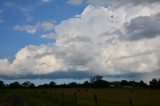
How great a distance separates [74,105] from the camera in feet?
126

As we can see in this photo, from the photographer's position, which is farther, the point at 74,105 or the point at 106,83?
the point at 106,83

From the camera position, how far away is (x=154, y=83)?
132 m

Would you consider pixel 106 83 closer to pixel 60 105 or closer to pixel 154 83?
pixel 154 83

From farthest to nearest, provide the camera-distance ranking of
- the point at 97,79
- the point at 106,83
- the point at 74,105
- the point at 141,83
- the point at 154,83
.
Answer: the point at 97,79
the point at 106,83
the point at 141,83
the point at 154,83
the point at 74,105

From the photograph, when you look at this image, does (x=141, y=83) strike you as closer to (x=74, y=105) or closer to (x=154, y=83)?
(x=154, y=83)

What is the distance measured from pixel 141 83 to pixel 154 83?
111 ft

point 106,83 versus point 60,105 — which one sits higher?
point 106,83

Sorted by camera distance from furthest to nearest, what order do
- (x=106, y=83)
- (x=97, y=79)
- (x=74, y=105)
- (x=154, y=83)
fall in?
(x=97, y=79) < (x=106, y=83) < (x=154, y=83) < (x=74, y=105)

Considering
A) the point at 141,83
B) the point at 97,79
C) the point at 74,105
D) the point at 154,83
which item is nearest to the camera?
the point at 74,105

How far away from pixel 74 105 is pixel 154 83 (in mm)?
97349

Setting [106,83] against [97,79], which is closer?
[106,83]

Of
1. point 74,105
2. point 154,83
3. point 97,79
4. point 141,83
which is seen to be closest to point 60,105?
point 74,105

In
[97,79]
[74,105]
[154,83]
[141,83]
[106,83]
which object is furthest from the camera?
[97,79]

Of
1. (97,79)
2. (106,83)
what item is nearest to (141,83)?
(106,83)
